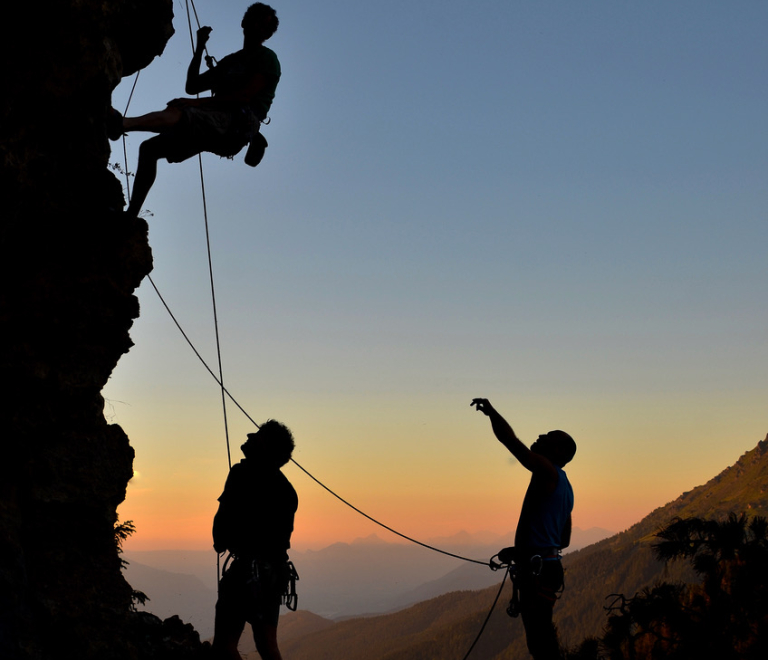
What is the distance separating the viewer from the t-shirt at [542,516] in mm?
6484

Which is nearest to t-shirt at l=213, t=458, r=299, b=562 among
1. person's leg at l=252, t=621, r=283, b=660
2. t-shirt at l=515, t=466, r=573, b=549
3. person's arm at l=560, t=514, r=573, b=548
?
person's leg at l=252, t=621, r=283, b=660

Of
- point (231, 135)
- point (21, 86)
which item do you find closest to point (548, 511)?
point (231, 135)

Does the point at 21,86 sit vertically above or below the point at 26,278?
above

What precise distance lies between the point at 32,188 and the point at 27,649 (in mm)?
3858

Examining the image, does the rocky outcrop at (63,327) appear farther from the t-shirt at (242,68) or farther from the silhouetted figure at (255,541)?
the silhouetted figure at (255,541)

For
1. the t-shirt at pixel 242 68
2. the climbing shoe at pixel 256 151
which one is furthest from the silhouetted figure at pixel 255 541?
the t-shirt at pixel 242 68

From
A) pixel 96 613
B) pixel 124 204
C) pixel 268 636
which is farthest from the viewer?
pixel 124 204

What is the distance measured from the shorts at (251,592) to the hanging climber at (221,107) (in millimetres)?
3687

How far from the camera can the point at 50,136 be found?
6547 mm

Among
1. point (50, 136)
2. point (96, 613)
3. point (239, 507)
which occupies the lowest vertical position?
point (96, 613)

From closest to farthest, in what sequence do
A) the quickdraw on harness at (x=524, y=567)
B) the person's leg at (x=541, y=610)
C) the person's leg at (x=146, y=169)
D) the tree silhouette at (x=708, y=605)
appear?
1. the person's leg at (x=541, y=610)
2. the quickdraw on harness at (x=524, y=567)
3. the person's leg at (x=146, y=169)
4. the tree silhouette at (x=708, y=605)

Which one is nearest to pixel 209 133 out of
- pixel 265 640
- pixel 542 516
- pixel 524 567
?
pixel 265 640

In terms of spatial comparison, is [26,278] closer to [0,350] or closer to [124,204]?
[0,350]

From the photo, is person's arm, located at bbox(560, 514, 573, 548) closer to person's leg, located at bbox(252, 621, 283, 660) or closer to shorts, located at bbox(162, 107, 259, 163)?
person's leg, located at bbox(252, 621, 283, 660)
